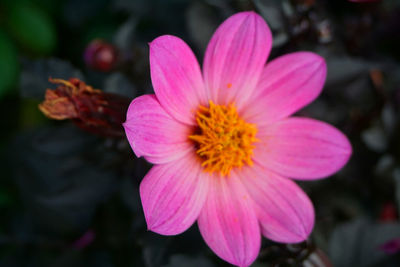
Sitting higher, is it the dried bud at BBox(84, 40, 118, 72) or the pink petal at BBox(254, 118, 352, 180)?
the dried bud at BBox(84, 40, 118, 72)

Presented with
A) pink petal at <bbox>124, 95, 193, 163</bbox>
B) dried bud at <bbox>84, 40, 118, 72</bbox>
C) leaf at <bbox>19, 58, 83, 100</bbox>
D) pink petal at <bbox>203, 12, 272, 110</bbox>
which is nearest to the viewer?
pink petal at <bbox>124, 95, 193, 163</bbox>

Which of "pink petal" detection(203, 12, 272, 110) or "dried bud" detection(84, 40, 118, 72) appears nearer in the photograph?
"pink petal" detection(203, 12, 272, 110)

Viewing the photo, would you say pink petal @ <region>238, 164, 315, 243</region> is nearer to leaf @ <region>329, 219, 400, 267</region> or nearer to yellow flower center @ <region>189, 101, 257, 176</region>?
A: yellow flower center @ <region>189, 101, 257, 176</region>

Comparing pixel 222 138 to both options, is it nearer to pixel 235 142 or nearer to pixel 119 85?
pixel 235 142

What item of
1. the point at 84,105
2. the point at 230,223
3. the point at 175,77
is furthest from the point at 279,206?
the point at 84,105

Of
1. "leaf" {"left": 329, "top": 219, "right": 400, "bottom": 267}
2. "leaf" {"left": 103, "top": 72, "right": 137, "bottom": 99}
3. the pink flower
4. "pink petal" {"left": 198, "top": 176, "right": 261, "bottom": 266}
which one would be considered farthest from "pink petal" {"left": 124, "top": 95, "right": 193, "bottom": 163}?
"leaf" {"left": 329, "top": 219, "right": 400, "bottom": 267}

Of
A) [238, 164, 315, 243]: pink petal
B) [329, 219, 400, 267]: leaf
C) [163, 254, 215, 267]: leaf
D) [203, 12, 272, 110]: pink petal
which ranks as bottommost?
[329, 219, 400, 267]: leaf

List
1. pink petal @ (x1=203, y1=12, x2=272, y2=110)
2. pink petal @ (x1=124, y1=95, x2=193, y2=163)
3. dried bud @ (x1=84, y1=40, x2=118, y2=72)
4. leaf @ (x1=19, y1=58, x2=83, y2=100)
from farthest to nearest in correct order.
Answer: dried bud @ (x1=84, y1=40, x2=118, y2=72) → leaf @ (x1=19, y1=58, x2=83, y2=100) → pink petal @ (x1=203, y1=12, x2=272, y2=110) → pink petal @ (x1=124, y1=95, x2=193, y2=163)
